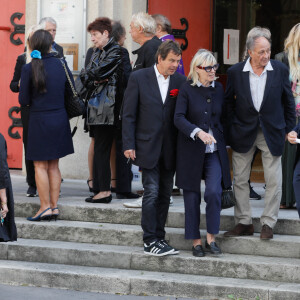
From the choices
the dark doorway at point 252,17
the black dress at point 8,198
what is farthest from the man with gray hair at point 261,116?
the dark doorway at point 252,17

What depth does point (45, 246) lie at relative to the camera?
23.4 ft

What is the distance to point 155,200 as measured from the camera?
22.1 feet

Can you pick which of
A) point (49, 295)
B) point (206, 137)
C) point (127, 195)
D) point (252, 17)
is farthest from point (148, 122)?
point (252, 17)

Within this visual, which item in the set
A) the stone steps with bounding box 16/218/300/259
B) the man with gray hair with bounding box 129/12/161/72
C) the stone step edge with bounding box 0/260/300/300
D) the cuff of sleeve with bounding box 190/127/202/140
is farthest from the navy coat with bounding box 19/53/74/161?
the cuff of sleeve with bounding box 190/127/202/140

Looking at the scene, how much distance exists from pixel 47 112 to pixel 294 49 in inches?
93.0

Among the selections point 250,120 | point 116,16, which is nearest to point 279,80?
point 250,120

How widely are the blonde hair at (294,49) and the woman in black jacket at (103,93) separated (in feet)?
5.59

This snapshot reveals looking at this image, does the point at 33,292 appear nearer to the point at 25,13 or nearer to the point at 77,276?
the point at 77,276

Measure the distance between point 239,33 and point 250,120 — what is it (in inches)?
180

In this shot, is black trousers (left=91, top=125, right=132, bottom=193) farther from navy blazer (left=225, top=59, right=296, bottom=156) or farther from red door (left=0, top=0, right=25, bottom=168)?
red door (left=0, top=0, right=25, bottom=168)

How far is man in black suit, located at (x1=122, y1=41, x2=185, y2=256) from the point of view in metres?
6.72

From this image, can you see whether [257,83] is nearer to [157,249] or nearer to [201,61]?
[201,61]

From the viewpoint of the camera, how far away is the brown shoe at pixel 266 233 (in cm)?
677

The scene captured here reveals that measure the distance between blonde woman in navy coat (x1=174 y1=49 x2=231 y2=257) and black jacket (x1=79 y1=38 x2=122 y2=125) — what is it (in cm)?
129
